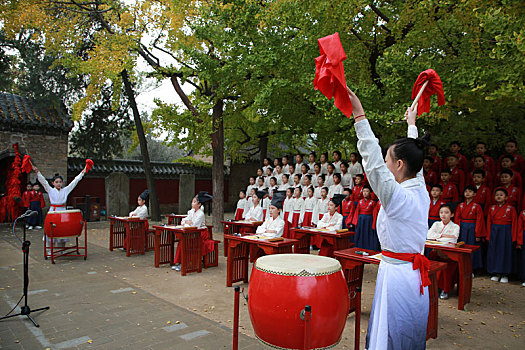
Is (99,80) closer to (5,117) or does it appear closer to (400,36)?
(5,117)

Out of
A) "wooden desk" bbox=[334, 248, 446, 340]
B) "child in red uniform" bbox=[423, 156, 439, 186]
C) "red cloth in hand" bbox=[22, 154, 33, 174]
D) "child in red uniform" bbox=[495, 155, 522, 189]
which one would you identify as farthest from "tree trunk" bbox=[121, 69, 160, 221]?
"child in red uniform" bbox=[495, 155, 522, 189]

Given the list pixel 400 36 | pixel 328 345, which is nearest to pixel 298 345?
pixel 328 345

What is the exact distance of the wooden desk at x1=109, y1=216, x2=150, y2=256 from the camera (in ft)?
28.3

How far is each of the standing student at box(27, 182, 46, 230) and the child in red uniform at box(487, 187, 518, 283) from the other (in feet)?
42.1

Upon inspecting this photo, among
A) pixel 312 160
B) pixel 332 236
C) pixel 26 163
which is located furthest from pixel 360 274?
pixel 26 163

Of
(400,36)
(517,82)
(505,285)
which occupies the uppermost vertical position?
(400,36)

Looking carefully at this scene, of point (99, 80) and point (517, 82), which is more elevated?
point (99, 80)

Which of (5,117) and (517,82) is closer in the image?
(517,82)

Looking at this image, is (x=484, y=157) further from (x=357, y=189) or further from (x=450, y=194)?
(x=357, y=189)

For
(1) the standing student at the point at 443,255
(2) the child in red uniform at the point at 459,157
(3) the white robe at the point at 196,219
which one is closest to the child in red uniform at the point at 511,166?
(2) the child in red uniform at the point at 459,157

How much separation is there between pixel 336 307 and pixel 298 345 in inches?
14.9

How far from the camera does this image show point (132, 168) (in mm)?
16828

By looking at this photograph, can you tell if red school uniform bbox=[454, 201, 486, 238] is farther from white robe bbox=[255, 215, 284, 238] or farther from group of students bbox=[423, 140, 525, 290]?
white robe bbox=[255, 215, 284, 238]

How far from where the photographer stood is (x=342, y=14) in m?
8.93
